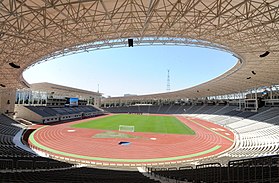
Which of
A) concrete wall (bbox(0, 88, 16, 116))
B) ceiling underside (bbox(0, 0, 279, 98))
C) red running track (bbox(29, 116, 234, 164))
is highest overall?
ceiling underside (bbox(0, 0, 279, 98))

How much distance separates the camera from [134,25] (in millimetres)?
17422

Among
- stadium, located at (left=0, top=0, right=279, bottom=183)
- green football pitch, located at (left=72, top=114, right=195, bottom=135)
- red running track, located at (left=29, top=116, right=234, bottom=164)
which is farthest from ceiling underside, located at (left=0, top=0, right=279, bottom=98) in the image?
green football pitch, located at (left=72, top=114, right=195, bottom=135)

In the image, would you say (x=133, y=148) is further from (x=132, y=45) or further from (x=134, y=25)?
(x=134, y=25)

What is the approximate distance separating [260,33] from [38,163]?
2142cm

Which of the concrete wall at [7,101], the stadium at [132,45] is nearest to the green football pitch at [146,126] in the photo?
the stadium at [132,45]

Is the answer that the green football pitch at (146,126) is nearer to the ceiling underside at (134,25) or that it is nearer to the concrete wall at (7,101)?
the concrete wall at (7,101)

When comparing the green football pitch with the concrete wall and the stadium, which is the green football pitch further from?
the concrete wall

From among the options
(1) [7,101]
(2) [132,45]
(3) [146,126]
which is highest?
(2) [132,45]

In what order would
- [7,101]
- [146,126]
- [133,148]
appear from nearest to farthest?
[133,148] < [7,101] < [146,126]

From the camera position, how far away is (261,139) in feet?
80.8

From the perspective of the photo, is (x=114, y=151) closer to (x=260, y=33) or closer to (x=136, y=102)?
(x=260, y=33)

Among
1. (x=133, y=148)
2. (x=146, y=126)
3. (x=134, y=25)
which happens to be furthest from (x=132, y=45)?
(x=146, y=126)

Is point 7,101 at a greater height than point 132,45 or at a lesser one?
lesser

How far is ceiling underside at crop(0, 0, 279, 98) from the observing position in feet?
40.5
